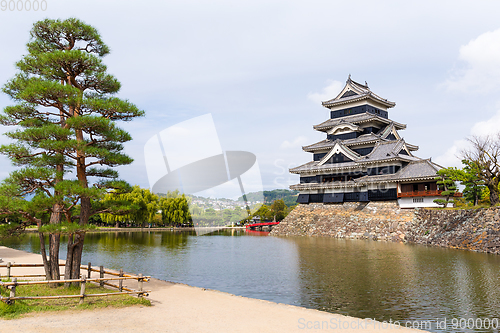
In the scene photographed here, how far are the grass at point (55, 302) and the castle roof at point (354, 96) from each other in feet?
130

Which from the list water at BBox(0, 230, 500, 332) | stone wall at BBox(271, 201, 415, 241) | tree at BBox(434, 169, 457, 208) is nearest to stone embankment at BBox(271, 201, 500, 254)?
stone wall at BBox(271, 201, 415, 241)

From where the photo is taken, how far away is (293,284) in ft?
49.4

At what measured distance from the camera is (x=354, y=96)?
148 ft

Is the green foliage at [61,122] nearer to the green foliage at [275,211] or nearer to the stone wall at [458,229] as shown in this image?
the stone wall at [458,229]

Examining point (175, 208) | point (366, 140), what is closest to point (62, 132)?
point (366, 140)

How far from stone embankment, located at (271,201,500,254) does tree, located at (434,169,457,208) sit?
5.33ft

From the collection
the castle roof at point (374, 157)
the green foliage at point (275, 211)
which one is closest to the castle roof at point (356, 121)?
the castle roof at point (374, 157)

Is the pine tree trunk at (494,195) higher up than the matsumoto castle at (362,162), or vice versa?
the matsumoto castle at (362,162)

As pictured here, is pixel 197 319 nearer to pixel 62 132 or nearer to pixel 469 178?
pixel 62 132

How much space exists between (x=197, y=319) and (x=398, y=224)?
29304mm

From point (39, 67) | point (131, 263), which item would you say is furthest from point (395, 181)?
point (39, 67)

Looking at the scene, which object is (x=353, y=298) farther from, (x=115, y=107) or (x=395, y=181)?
(x=395, y=181)

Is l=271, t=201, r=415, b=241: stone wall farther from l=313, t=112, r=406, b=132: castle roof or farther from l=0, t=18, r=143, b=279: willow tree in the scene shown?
l=0, t=18, r=143, b=279: willow tree

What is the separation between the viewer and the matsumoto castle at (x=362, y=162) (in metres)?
35.3
